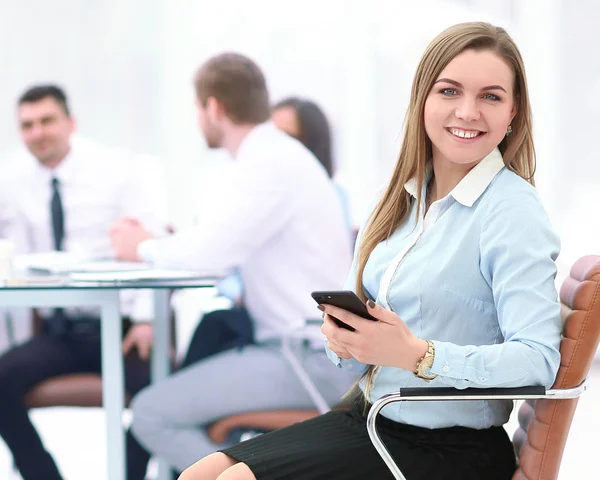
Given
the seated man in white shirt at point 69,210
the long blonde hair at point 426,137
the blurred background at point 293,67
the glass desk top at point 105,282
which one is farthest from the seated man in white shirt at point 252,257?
the blurred background at point 293,67

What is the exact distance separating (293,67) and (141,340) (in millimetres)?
2461

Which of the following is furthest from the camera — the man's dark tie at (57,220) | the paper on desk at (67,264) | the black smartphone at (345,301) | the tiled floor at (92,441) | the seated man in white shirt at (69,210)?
the man's dark tie at (57,220)

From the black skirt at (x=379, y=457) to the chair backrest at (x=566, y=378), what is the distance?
0.19 ft

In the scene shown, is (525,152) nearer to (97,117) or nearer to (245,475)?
(245,475)

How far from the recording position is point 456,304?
1408 mm

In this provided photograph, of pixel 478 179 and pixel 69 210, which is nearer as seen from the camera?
pixel 478 179

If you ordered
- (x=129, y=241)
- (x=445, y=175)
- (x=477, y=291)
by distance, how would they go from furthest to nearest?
1. (x=129, y=241)
2. (x=445, y=175)
3. (x=477, y=291)

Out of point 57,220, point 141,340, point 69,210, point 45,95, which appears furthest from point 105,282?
point 45,95

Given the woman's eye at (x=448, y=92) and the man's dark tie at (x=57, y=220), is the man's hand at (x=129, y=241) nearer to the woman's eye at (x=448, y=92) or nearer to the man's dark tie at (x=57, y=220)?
the man's dark tie at (x=57, y=220)

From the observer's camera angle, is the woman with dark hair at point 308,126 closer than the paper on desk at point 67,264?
No

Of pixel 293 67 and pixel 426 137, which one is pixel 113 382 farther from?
pixel 293 67

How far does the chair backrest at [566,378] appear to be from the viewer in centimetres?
137

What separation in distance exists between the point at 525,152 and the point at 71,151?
2.33 metres

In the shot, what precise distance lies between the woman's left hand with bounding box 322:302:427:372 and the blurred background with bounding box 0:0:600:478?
136 inches
